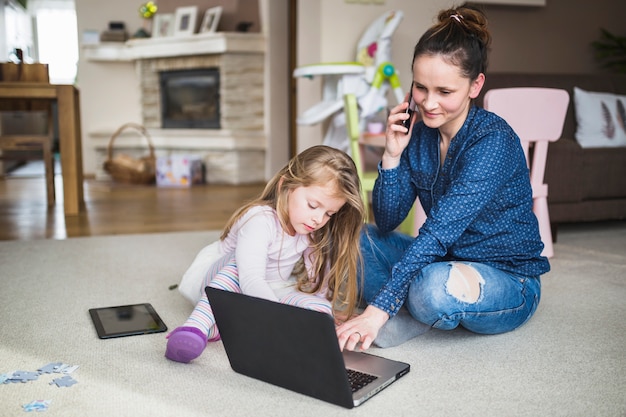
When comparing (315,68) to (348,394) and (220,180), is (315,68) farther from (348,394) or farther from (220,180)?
(348,394)

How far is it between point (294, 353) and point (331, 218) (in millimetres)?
499

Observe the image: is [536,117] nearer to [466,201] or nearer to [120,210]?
[466,201]

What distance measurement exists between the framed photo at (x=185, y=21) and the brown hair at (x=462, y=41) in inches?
173

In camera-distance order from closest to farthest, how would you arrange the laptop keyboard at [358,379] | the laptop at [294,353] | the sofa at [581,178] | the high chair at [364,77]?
the laptop at [294,353]
the laptop keyboard at [358,379]
the sofa at [581,178]
the high chair at [364,77]

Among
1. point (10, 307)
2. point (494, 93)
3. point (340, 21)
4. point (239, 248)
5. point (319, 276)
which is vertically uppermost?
point (340, 21)

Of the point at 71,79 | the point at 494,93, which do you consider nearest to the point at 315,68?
the point at 494,93

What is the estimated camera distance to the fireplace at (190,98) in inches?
224

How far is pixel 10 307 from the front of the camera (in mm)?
1927

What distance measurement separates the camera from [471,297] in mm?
1547

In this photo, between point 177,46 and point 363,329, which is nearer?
point 363,329

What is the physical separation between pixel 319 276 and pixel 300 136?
3.01 meters

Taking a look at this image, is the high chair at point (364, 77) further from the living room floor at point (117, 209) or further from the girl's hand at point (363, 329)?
the girl's hand at point (363, 329)

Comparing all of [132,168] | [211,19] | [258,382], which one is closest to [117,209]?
[132,168]

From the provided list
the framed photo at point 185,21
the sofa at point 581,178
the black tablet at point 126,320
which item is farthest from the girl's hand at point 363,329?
the framed photo at point 185,21
